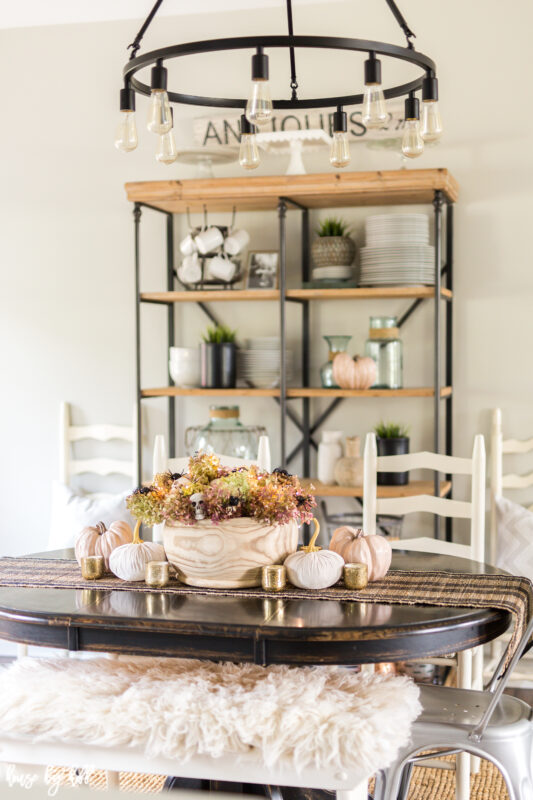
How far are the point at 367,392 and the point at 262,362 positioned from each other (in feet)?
1.54

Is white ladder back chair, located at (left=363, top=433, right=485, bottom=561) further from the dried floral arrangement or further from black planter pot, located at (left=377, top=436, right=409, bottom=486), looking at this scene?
the dried floral arrangement

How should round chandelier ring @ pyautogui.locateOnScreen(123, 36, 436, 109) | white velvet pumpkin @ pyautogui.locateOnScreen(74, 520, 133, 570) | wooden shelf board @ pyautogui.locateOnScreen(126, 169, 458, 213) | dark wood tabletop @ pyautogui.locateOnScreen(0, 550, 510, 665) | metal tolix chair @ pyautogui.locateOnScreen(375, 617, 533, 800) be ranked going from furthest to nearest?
wooden shelf board @ pyautogui.locateOnScreen(126, 169, 458, 213), white velvet pumpkin @ pyautogui.locateOnScreen(74, 520, 133, 570), metal tolix chair @ pyautogui.locateOnScreen(375, 617, 533, 800), dark wood tabletop @ pyautogui.locateOnScreen(0, 550, 510, 665), round chandelier ring @ pyautogui.locateOnScreen(123, 36, 436, 109)

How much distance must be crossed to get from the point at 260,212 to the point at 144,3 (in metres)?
0.98

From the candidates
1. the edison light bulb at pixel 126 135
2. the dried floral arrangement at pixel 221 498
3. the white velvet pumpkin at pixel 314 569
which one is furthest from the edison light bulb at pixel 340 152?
the white velvet pumpkin at pixel 314 569

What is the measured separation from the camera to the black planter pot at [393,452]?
11.5 ft

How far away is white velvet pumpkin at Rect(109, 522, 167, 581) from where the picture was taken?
2.27 m

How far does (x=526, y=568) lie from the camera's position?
10.9ft

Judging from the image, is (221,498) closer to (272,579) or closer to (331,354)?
(272,579)

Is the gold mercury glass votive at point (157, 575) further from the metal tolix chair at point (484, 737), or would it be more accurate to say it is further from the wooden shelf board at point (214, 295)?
the wooden shelf board at point (214, 295)

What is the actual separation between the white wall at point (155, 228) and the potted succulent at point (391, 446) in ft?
0.64

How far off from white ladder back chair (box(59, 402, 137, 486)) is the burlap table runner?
1500 mm

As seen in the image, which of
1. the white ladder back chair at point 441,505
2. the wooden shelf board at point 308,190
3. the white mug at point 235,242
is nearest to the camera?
the white ladder back chair at point 441,505

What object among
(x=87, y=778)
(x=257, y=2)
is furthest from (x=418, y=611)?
(x=257, y=2)

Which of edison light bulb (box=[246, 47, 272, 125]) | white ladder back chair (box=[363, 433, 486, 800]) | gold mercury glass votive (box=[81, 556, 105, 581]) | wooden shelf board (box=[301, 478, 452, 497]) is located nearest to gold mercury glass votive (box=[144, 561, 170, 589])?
gold mercury glass votive (box=[81, 556, 105, 581])
